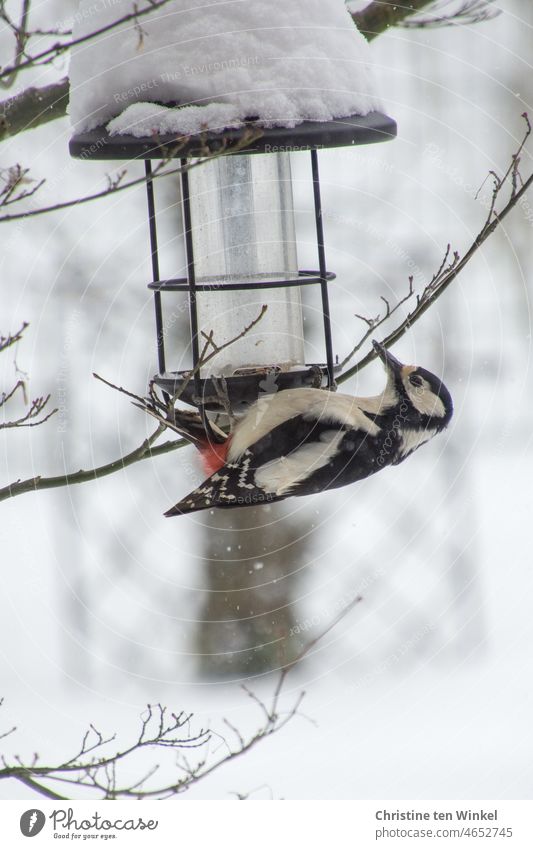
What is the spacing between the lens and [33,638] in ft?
22.4

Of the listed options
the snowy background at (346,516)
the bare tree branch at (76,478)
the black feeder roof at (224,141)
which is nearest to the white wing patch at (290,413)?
the bare tree branch at (76,478)

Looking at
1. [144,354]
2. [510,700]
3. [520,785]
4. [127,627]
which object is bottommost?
[520,785]

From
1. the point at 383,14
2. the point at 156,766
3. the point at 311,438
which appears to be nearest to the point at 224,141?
the point at 311,438

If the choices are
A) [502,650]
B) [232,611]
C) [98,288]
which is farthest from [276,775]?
[98,288]

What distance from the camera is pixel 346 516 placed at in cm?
657

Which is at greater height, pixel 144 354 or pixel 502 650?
pixel 144 354

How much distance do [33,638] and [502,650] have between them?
11.0 ft

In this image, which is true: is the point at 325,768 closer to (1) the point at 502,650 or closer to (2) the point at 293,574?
(2) the point at 293,574

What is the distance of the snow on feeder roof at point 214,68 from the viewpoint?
2393mm

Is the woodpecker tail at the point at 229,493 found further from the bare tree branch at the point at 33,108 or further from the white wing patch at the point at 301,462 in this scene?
the bare tree branch at the point at 33,108

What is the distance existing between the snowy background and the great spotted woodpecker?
9.28 feet

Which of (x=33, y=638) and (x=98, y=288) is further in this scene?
(x=33, y=638)

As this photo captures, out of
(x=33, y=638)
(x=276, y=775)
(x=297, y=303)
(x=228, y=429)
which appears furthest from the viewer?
(x=33, y=638)

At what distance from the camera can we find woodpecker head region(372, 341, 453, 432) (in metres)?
2.79
